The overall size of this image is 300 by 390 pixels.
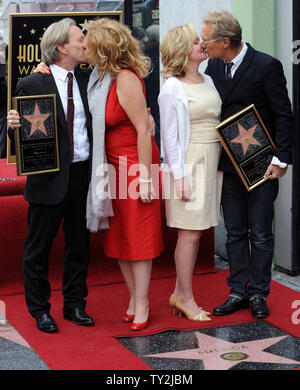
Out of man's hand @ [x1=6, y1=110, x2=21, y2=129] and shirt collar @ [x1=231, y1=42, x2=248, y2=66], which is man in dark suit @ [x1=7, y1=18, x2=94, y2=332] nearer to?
man's hand @ [x1=6, y1=110, x2=21, y2=129]

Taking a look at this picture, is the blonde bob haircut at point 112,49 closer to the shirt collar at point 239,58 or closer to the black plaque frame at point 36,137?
the black plaque frame at point 36,137

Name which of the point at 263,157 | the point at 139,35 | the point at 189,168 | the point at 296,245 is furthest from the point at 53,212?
the point at 139,35

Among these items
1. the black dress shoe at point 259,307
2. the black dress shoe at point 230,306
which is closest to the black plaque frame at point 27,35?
the black dress shoe at point 230,306

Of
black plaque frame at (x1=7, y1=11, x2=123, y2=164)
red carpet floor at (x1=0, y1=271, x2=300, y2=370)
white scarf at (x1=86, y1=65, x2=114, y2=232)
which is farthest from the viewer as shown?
black plaque frame at (x1=7, y1=11, x2=123, y2=164)

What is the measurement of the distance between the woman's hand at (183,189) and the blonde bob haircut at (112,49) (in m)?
0.72

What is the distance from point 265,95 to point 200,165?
0.60 metres

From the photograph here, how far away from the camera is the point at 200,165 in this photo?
184 inches

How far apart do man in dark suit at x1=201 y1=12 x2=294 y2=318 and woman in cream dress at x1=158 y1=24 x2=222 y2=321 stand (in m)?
0.09

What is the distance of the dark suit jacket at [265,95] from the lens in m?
4.61

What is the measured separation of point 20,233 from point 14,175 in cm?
68

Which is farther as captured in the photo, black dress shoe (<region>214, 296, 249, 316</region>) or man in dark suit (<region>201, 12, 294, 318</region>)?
black dress shoe (<region>214, 296, 249, 316</region>)

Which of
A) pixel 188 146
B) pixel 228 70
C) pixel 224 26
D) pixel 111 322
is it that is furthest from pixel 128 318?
pixel 224 26

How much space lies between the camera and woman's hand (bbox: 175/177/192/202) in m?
4.61

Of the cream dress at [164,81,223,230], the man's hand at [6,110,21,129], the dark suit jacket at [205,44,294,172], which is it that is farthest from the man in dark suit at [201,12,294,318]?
the man's hand at [6,110,21,129]
